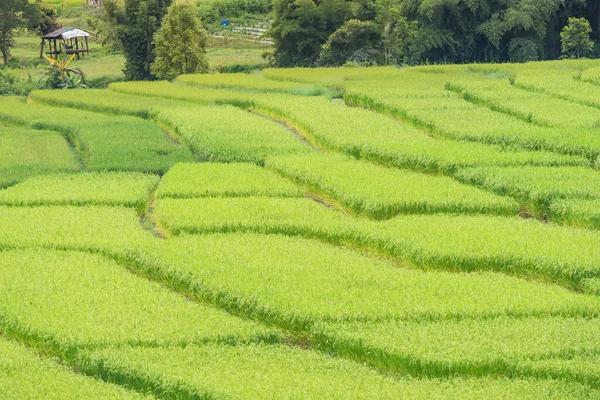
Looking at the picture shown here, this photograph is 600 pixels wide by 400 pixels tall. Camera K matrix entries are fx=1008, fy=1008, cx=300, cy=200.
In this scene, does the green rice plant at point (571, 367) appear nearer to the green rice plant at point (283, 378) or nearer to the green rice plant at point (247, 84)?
the green rice plant at point (283, 378)

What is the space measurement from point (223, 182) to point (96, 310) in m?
5.04

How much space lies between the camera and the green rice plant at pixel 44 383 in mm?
6691

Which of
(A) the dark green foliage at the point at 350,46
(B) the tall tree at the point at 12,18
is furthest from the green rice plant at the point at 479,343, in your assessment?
(B) the tall tree at the point at 12,18

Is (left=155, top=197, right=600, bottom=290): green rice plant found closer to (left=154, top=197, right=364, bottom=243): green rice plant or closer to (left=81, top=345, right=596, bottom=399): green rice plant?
(left=154, top=197, right=364, bottom=243): green rice plant

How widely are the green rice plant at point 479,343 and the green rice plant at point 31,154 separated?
7712 millimetres

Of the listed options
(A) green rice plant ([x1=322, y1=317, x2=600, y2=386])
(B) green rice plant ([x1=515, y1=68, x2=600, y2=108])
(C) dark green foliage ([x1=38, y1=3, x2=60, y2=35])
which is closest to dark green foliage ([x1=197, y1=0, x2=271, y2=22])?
(C) dark green foliage ([x1=38, y1=3, x2=60, y2=35])

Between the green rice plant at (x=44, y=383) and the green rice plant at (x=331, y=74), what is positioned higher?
the green rice plant at (x=44, y=383)

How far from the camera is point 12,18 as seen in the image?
46219mm

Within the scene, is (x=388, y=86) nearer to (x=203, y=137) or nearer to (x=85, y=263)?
(x=203, y=137)

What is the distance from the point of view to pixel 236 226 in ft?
36.2

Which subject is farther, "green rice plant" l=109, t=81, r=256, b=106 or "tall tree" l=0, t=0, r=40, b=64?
"tall tree" l=0, t=0, r=40, b=64

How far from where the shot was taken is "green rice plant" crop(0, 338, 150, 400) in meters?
6.69

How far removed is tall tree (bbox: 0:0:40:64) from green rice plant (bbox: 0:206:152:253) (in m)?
35.9

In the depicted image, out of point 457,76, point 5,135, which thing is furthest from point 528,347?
A: point 457,76
